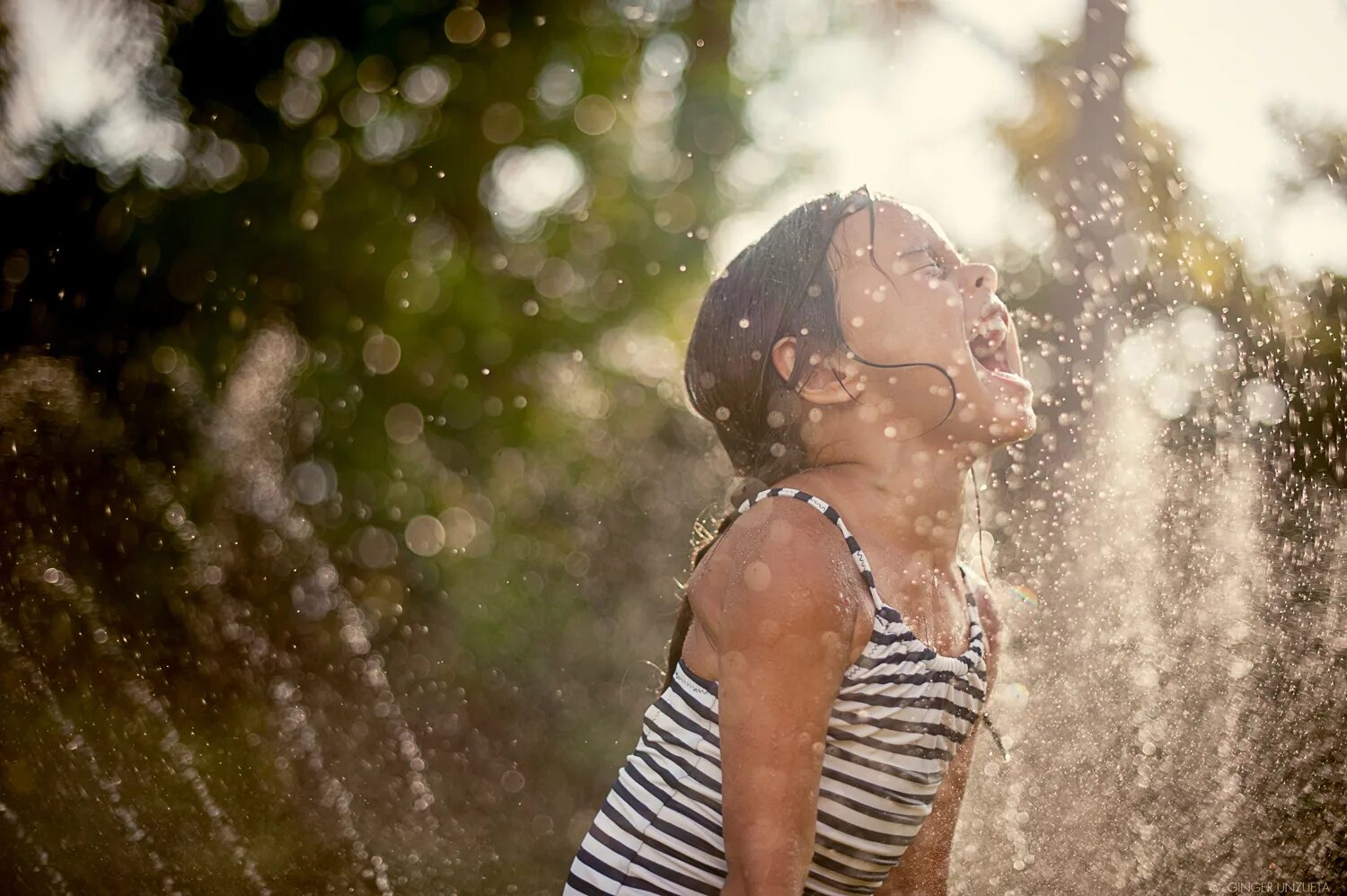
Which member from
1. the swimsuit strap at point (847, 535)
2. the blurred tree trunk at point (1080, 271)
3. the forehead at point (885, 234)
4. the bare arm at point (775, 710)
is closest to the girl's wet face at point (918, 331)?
the forehead at point (885, 234)

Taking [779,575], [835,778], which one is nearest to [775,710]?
[779,575]

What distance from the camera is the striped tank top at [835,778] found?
6.99ft

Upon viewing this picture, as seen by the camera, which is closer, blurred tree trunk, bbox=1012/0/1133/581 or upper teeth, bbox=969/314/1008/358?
upper teeth, bbox=969/314/1008/358

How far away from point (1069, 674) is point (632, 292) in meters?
7.89

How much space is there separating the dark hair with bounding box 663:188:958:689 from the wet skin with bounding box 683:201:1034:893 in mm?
28

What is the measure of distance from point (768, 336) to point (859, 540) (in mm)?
521

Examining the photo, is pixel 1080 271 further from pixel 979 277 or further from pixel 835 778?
pixel 835 778

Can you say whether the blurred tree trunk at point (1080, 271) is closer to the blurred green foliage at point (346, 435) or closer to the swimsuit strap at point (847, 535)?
the swimsuit strap at point (847, 535)

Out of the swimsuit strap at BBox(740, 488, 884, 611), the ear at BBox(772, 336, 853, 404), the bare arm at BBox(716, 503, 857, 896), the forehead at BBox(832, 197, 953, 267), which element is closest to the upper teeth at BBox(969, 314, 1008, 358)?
the forehead at BBox(832, 197, 953, 267)

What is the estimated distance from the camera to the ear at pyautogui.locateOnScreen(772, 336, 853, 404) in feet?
7.66

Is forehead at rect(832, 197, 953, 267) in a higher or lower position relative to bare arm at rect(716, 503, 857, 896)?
higher

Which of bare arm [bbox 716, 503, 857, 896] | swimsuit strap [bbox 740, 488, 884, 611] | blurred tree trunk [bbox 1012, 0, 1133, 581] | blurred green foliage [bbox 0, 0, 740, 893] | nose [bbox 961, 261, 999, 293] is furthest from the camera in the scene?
blurred green foliage [bbox 0, 0, 740, 893]

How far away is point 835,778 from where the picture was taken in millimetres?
2141

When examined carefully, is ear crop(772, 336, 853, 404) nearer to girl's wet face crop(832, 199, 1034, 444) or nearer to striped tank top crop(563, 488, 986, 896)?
girl's wet face crop(832, 199, 1034, 444)
